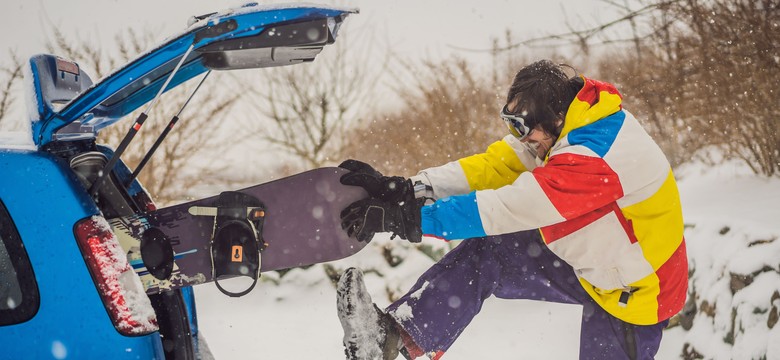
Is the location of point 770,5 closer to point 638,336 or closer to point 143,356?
point 638,336

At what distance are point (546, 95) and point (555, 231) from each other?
546 mm

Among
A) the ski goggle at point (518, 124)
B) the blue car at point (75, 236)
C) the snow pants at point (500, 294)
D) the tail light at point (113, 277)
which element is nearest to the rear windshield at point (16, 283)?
the blue car at point (75, 236)

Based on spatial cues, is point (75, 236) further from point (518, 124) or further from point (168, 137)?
point (168, 137)

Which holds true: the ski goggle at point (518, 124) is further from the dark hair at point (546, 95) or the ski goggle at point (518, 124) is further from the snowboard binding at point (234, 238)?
the snowboard binding at point (234, 238)

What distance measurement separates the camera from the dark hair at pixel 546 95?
2361 mm

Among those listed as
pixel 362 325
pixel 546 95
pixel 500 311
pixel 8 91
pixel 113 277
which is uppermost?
pixel 8 91

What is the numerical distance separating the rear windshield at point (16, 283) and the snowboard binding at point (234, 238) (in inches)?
23.1

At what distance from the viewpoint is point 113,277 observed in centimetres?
165

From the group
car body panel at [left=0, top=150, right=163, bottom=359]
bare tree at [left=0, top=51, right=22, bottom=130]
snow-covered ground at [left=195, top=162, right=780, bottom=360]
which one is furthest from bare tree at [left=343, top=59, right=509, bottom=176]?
car body panel at [left=0, top=150, right=163, bottom=359]

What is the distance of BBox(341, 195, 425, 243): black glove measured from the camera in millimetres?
2213

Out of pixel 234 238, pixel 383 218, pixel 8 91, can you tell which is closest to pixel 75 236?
pixel 234 238

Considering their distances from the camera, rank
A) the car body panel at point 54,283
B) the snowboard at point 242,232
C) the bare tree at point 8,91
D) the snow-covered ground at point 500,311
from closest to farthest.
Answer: the car body panel at point 54,283 < the snowboard at point 242,232 < the snow-covered ground at point 500,311 < the bare tree at point 8,91

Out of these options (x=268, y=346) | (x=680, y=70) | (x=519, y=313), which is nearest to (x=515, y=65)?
(x=680, y=70)

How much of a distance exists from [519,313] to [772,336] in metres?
2.24
